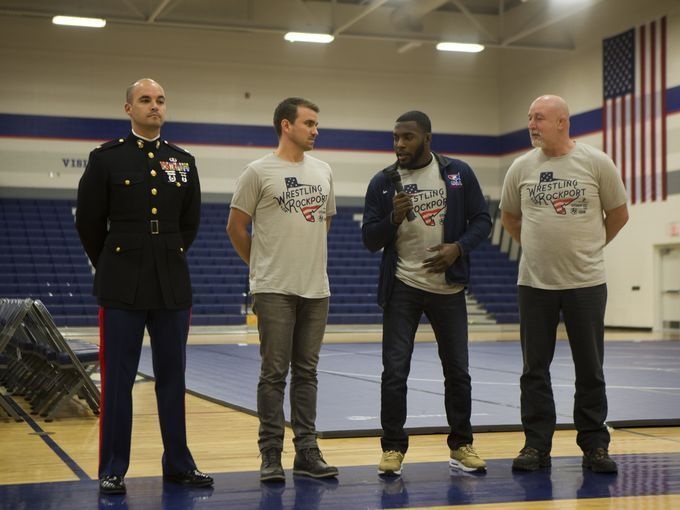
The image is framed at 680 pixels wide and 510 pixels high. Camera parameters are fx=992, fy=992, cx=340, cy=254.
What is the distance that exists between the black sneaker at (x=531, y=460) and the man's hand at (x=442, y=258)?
99cm

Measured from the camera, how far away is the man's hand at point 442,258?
4.71 metres

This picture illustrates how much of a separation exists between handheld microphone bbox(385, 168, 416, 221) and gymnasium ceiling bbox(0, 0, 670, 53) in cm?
1467

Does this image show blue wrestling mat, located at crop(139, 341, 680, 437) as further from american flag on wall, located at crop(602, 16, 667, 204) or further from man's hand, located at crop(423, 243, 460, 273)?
american flag on wall, located at crop(602, 16, 667, 204)

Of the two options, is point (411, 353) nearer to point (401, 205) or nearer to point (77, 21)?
point (401, 205)

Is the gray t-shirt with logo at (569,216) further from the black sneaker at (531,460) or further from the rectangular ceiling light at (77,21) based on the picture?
the rectangular ceiling light at (77,21)

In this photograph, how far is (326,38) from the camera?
2088cm

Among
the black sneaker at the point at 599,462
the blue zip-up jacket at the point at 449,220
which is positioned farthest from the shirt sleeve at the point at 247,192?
the black sneaker at the point at 599,462

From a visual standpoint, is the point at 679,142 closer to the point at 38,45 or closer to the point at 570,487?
the point at 38,45

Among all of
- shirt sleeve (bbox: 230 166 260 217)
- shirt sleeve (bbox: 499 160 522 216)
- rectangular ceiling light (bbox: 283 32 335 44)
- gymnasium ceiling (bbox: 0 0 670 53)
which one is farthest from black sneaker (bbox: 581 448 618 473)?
rectangular ceiling light (bbox: 283 32 335 44)

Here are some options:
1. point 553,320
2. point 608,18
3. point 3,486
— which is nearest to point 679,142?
point 608,18

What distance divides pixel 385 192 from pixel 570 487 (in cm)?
164

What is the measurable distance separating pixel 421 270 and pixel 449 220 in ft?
0.93

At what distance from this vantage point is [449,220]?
191 inches

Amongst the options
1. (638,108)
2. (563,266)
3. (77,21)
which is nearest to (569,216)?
(563,266)
